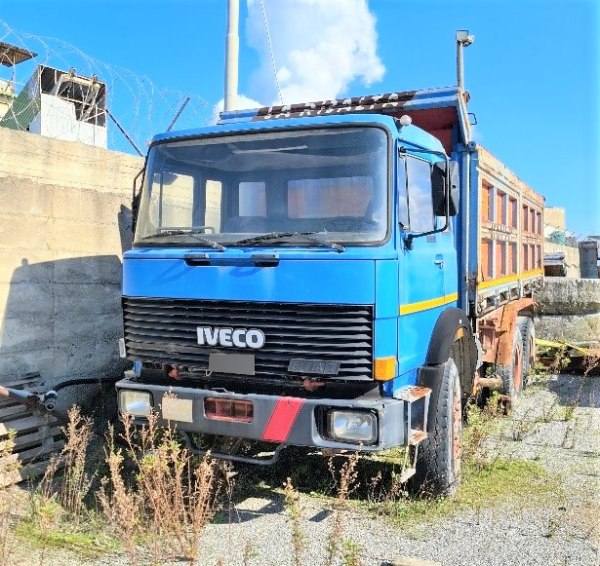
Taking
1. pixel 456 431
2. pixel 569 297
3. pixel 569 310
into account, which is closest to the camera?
pixel 456 431

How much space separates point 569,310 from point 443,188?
6142 mm

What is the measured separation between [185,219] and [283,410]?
1484 millimetres

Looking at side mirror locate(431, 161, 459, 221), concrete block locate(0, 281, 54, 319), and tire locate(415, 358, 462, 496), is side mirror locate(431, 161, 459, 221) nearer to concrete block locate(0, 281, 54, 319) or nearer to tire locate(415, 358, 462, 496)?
tire locate(415, 358, 462, 496)

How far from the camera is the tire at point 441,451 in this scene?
428 centimetres

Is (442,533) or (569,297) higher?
(569,297)

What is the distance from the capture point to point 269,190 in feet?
13.7

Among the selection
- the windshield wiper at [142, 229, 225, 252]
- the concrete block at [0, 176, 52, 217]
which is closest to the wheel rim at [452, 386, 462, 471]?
the windshield wiper at [142, 229, 225, 252]

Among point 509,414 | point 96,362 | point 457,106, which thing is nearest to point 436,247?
point 457,106

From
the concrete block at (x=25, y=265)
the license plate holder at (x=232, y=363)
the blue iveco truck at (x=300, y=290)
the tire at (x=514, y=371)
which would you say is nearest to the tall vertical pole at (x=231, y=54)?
the concrete block at (x=25, y=265)

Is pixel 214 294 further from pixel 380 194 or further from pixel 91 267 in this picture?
pixel 91 267

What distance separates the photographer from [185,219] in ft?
14.1

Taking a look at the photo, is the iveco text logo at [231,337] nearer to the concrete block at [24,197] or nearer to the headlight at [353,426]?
the headlight at [353,426]

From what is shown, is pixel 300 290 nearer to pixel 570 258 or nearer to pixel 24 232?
pixel 24 232

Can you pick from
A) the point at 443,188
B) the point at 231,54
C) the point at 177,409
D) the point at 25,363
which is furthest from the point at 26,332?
the point at 231,54
